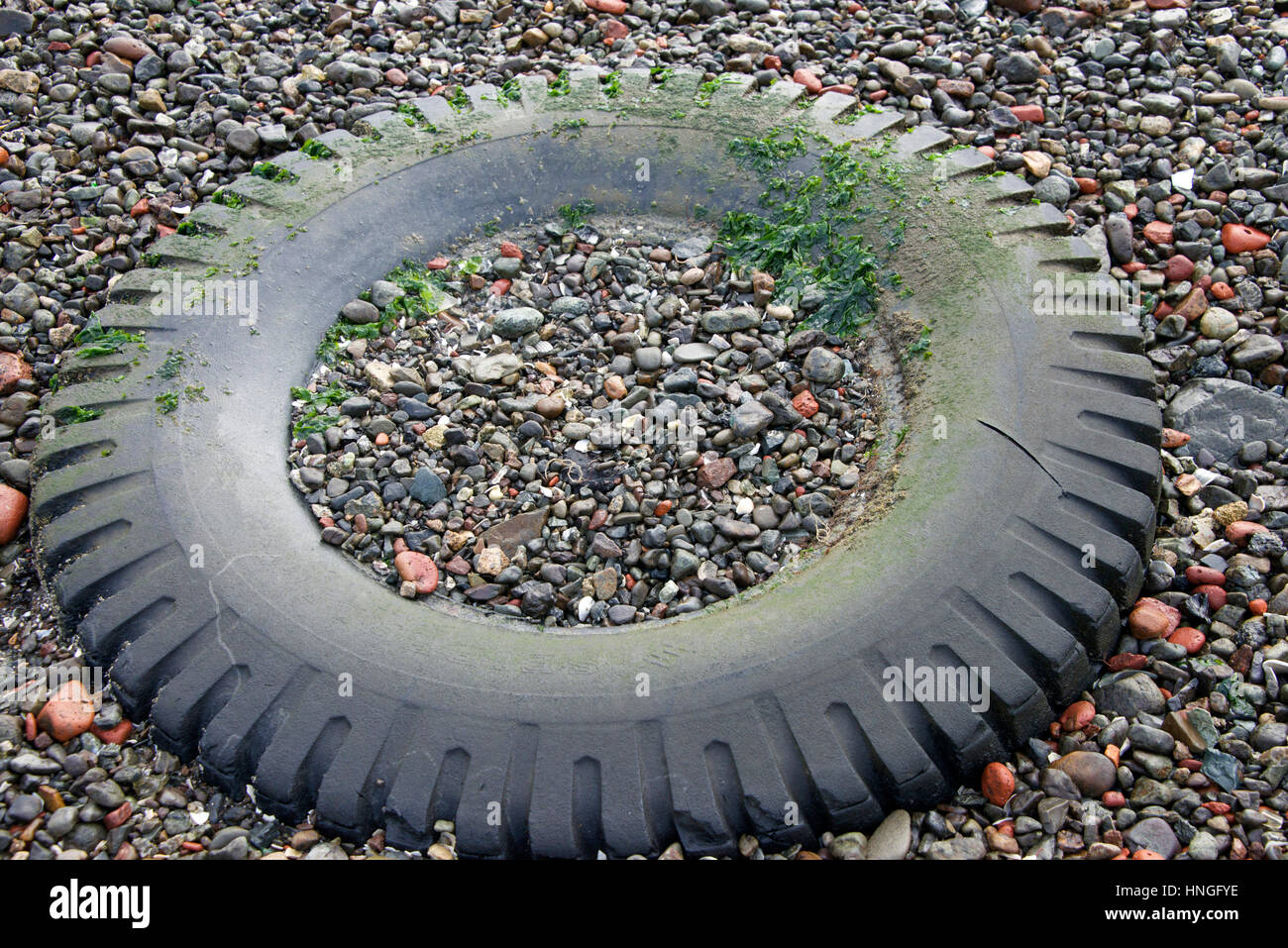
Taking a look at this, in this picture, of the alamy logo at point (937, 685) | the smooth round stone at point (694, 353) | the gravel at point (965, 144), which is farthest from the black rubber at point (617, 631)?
the smooth round stone at point (694, 353)

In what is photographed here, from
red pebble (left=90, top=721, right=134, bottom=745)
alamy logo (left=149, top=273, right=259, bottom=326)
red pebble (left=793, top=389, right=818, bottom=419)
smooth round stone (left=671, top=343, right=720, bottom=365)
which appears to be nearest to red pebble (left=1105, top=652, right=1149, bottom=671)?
red pebble (left=793, top=389, right=818, bottom=419)

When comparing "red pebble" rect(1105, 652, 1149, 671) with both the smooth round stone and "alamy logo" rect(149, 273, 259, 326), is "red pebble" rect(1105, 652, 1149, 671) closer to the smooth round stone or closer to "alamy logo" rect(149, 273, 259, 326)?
the smooth round stone

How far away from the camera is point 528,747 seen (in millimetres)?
2201

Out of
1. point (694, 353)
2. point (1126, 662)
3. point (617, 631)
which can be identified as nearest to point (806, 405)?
point (694, 353)

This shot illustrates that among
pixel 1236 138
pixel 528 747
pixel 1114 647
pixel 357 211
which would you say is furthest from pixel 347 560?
pixel 1236 138

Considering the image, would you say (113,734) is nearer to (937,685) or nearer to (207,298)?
(207,298)

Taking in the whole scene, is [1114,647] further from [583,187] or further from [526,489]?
[583,187]

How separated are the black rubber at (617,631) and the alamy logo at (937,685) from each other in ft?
0.07

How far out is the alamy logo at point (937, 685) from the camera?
2.27 m

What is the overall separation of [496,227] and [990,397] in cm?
195

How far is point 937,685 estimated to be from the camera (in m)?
2.28

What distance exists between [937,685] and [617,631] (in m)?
0.80

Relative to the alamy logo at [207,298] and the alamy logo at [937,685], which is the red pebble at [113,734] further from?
the alamy logo at [937,685]
